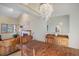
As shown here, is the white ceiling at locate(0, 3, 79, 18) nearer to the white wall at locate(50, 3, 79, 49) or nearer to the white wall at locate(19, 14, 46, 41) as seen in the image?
the white wall at locate(50, 3, 79, 49)

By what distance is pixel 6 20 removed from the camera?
1.62 m

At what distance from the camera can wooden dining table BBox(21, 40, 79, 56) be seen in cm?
163

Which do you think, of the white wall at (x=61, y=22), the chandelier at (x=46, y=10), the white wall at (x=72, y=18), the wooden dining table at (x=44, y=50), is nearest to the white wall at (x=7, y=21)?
the wooden dining table at (x=44, y=50)

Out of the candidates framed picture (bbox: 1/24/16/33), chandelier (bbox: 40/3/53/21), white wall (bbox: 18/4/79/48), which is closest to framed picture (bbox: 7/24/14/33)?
framed picture (bbox: 1/24/16/33)

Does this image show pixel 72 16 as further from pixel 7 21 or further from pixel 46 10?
pixel 7 21

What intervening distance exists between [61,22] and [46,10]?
0.32 m

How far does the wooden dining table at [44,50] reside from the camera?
1.63m

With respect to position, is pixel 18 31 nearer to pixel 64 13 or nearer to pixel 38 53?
pixel 38 53

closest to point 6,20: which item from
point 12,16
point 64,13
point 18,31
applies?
point 12,16

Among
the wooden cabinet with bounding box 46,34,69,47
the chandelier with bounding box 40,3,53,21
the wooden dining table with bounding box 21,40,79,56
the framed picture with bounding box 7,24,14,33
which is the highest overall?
the chandelier with bounding box 40,3,53,21

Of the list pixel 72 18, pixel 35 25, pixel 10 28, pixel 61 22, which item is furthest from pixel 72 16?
pixel 10 28

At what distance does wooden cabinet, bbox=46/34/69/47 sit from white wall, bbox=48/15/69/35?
0.07 m

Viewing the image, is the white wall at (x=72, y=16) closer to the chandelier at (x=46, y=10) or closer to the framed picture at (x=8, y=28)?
the chandelier at (x=46, y=10)

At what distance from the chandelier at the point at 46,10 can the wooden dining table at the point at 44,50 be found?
1.52ft
